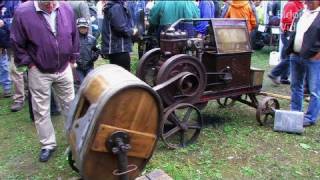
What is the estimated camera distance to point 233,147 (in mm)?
4969

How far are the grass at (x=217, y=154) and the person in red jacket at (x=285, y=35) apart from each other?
186cm

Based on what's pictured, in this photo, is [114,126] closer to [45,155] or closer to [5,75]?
[45,155]

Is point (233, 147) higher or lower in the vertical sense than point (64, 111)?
lower

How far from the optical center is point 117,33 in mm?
5883

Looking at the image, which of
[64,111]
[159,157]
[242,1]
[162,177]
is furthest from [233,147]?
[242,1]

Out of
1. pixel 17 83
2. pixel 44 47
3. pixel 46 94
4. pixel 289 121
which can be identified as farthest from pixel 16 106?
pixel 289 121

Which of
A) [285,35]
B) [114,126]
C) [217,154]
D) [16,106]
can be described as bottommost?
[217,154]

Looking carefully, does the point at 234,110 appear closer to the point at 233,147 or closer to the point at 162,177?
the point at 233,147

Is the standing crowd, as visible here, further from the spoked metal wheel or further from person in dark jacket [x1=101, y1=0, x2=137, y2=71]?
the spoked metal wheel

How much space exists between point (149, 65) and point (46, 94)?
1.59 metres

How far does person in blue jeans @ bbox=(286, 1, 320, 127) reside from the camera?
16.9 feet

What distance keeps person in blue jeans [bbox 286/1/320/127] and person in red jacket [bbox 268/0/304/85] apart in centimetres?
169

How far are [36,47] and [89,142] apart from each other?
177cm

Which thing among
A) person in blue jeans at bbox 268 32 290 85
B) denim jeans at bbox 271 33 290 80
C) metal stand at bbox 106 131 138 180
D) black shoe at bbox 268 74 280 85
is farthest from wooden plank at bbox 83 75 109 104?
black shoe at bbox 268 74 280 85
